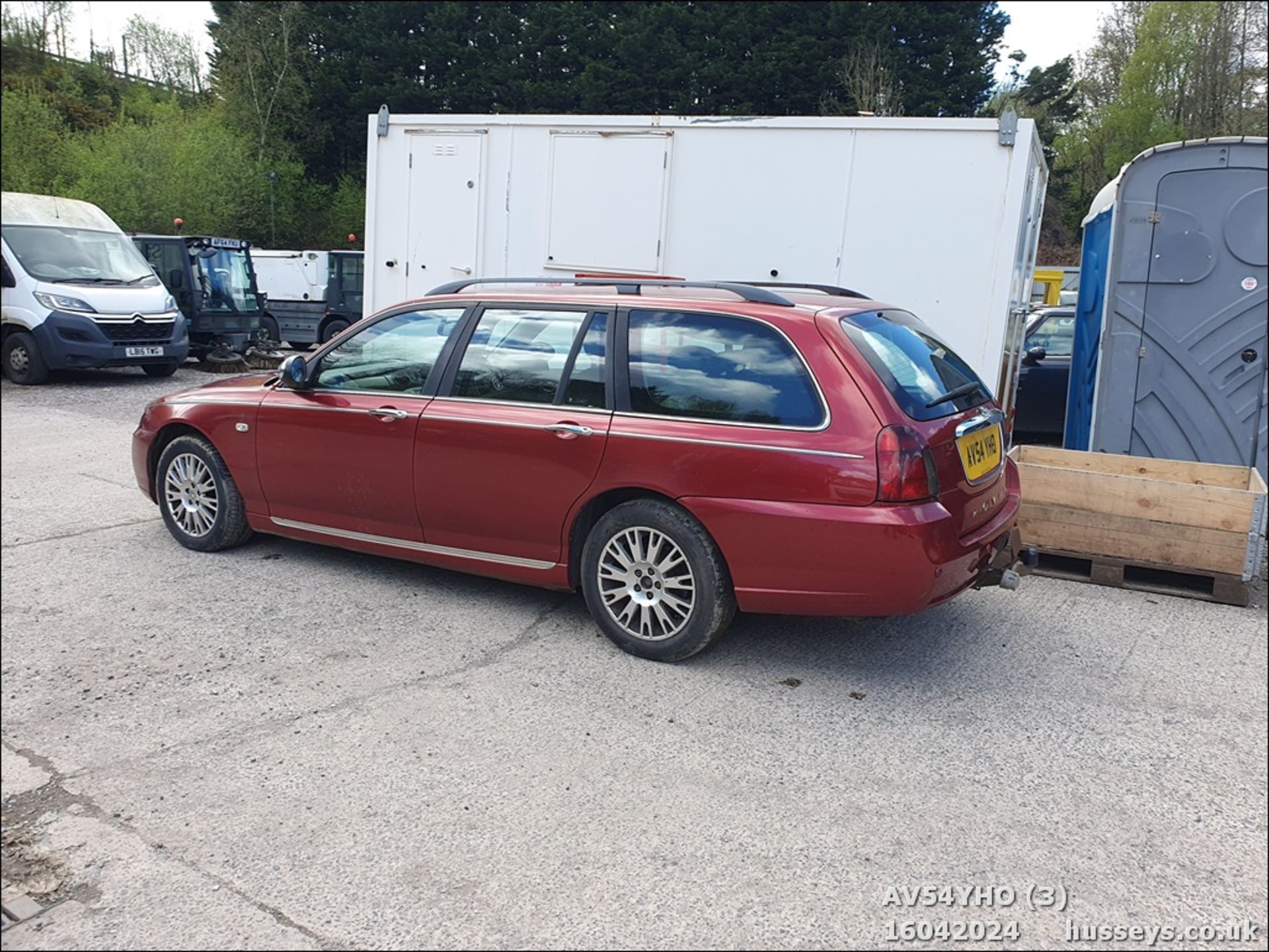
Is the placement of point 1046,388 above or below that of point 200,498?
above

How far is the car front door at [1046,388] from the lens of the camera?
10.6 metres

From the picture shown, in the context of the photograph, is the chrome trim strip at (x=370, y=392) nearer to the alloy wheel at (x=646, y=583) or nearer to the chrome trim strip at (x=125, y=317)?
the alloy wheel at (x=646, y=583)

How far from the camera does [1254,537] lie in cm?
543

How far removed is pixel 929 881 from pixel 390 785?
169 cm

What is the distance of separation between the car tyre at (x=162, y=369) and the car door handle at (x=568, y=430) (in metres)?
11.3

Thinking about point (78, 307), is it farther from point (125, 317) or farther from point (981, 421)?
point (981, 421)

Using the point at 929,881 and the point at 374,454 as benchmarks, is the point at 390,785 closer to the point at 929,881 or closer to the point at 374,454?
the point at 929,881

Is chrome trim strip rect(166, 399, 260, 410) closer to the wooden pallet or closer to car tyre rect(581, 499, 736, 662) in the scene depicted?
car tyre rect(581, 499, 736, 662)

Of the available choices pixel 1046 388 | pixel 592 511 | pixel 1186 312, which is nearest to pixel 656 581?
pixel 592 511

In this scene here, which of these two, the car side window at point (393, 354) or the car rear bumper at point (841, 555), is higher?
the car side window at point (393, 354)

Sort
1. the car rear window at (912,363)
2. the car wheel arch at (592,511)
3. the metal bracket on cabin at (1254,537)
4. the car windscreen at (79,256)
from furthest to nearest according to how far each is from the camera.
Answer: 1. the car windscreen at (79,256)
2. the metal bracket on cabin at (1254,537)
3. the car wheel arch at (592,511)
4. the car rear window at (912,363)

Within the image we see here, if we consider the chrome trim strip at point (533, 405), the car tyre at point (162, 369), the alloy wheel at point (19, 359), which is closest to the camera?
the chrome trim strip at point (533, 405)

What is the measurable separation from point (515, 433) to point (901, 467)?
5.86 feet

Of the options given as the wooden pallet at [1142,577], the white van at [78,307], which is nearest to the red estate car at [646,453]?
the wooden pallet at [1142,577]
